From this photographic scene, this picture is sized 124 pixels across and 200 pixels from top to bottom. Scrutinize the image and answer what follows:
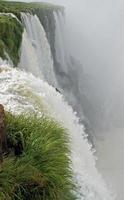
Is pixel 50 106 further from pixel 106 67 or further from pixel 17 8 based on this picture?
pixel 106 67

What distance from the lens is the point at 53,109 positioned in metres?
12.3

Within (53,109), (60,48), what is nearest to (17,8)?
(60,48)

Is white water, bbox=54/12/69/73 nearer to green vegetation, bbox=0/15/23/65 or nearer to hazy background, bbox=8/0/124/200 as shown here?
hazy background, bbox=8/0/124/200

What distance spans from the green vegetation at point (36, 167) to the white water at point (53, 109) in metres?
1.85

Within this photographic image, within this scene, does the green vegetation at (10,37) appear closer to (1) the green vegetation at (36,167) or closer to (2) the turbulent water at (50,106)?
(2) the turbulent water at (50,106)

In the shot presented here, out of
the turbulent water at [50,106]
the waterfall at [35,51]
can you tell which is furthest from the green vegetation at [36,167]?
the waterfall at [35,51]

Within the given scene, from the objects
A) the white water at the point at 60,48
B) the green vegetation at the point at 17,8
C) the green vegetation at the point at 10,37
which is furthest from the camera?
the white water at the point at 60,48

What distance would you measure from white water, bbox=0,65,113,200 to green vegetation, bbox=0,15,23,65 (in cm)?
631

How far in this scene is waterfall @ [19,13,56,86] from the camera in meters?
23.1

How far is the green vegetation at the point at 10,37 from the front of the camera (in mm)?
21117

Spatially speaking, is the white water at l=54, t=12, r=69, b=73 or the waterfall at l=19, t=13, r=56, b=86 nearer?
the waterfall at l=19, t=13, r=56, b=86

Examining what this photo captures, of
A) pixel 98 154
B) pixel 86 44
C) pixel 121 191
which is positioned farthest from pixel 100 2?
pixel 121 191

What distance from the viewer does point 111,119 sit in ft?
141

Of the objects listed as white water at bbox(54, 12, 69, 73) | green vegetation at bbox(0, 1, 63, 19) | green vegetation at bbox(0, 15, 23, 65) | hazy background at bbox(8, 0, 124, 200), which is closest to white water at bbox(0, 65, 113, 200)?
green vegetation at bbox(0, 15, 23, 65)
